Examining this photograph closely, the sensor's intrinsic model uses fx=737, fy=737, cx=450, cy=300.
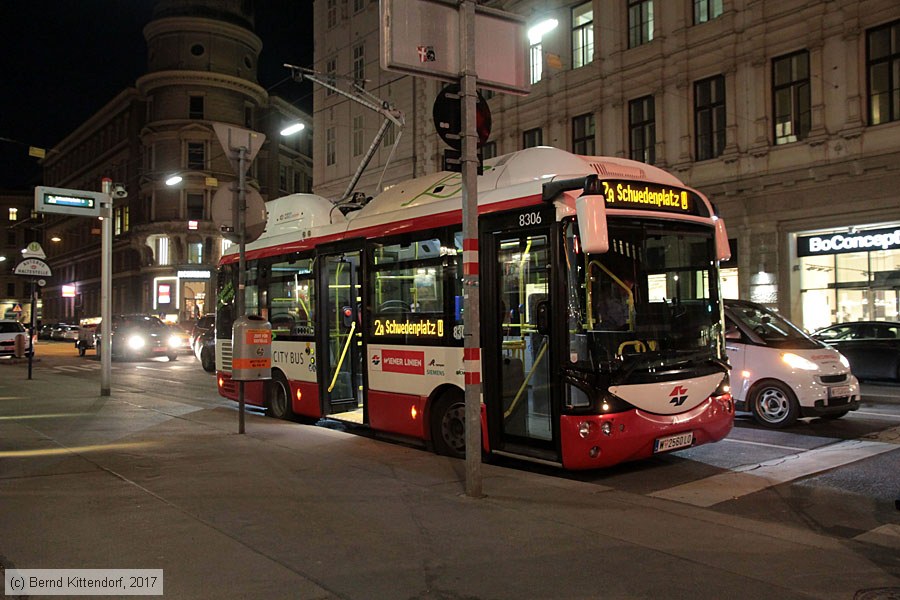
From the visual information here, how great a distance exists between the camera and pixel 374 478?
7547 millimetres

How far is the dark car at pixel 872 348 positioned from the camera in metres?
16.7

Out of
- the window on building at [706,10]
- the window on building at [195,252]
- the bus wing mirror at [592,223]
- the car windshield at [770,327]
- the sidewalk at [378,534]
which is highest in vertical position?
the window on building at [706,10]

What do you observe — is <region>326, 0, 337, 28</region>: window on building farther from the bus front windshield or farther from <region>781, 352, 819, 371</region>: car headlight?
the bus front windshield

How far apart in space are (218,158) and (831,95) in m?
46.0

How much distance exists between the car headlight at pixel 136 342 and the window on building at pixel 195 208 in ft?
94.2

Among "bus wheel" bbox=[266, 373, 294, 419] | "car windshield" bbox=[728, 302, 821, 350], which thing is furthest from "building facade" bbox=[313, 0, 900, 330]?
"car windshield" bbox=[728, 302, 821, 350]

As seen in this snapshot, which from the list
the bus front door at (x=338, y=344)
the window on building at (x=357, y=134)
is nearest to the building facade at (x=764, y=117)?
the bus front door at (x=338, y=344)

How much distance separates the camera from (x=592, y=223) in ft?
21.8

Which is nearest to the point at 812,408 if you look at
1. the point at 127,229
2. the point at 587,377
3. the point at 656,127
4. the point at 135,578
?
the point at 587,377

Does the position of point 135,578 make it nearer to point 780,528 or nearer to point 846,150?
A: point 780,528

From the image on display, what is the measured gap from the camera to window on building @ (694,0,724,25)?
78.3 ft

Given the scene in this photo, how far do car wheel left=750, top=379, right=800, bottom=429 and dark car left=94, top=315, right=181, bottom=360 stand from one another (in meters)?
24.8

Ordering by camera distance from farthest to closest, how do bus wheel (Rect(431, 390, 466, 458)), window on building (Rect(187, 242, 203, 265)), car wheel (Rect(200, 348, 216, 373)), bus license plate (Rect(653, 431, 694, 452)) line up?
1. window on building (Rect(187, 242, 203, 265))
2. car wheel (Rect(200, 348, 216, 373))
3. bus wheel (Rect(431, 390, 466, 458))
4. bus license plate (Rect(653, 431, 694, 452))

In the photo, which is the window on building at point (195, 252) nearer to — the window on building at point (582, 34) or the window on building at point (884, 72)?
the window on building at point (582, 34)
